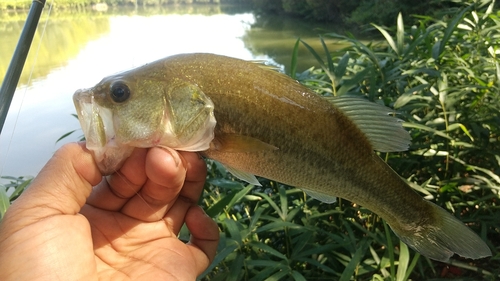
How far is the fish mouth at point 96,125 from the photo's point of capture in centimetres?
129

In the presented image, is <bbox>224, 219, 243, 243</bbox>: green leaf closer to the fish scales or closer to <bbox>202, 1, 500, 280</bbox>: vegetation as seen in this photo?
<bbox>202, 1, 500, 280</bbox>: vegetation

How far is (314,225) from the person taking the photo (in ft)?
8.79

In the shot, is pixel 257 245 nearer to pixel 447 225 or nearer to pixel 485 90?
pixel 447 225

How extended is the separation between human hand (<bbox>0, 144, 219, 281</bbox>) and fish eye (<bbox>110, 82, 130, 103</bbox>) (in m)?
0.20

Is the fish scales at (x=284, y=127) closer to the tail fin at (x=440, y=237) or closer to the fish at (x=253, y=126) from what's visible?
the fish at (x=253, y=126)

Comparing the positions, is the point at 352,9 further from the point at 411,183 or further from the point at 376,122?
the point at 376,122

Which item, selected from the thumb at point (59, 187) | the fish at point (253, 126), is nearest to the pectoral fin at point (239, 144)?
the fish at point (253, 126)

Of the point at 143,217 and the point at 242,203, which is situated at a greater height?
the point at 143,217

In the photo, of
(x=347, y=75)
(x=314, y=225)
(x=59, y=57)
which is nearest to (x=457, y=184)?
(x=314, y=225)

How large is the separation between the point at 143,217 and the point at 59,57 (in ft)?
38.6

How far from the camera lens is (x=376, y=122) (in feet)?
4.77

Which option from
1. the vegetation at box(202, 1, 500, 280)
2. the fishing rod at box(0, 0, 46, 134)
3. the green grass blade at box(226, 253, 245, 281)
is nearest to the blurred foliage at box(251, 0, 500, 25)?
the vegetation at box(202, 1, 500, 280)

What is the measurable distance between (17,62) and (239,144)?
1370 millimetres

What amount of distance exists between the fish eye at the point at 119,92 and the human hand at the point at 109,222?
7.8 inches
